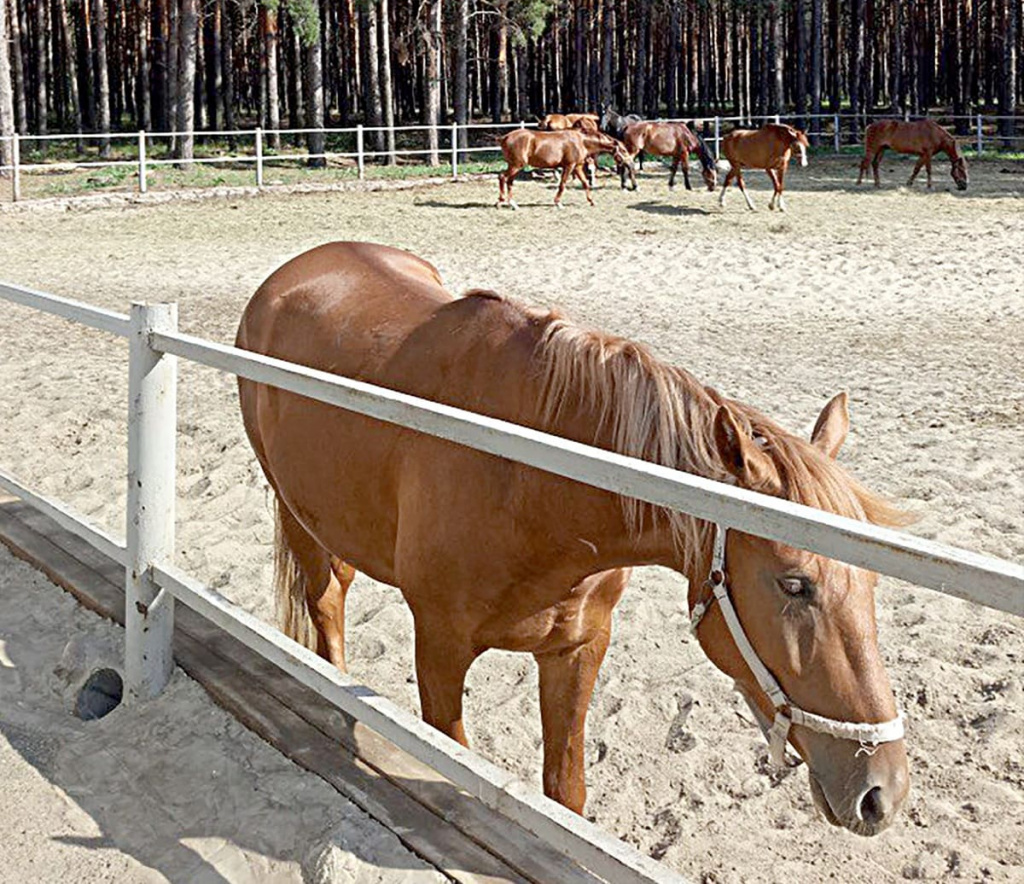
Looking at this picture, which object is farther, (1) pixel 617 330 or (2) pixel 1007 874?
(1) pixel 617 330

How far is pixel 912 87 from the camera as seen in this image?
156 feet

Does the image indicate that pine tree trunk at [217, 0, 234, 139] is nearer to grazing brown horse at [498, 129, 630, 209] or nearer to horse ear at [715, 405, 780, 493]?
grazing brown horse at [498, 129, 630, 209]

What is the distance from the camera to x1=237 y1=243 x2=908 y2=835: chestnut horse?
1.98 meters

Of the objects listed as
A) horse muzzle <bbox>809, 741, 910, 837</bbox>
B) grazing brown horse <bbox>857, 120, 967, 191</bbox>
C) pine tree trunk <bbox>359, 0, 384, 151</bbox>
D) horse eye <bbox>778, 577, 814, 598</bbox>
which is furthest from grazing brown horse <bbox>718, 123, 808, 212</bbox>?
horse muzzle <bbox>809, 741, 910, 837</bbox>

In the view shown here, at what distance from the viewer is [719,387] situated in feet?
26.0

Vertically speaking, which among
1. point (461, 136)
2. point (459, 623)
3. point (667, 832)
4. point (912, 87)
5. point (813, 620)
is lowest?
point (667, 832)

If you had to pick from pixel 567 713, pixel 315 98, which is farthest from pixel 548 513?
pixel 315 98

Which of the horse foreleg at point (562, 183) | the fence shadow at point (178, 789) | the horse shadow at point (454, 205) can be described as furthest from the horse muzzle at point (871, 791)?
the horse foreleg at point (562, 183)

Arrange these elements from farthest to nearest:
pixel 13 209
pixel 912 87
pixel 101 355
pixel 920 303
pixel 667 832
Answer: pixel 912 87 < pixel 13 209 < pixel 920 303 < pixel 101 355 < pixel 667 832

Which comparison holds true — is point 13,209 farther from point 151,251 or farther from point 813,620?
point 813,620

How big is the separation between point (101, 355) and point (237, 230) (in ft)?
25.3

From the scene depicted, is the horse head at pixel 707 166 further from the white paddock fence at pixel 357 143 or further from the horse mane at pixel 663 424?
the horse mane at pixel 663 424

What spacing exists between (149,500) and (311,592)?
82cm

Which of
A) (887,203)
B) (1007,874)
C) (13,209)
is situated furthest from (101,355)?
(887,203)
